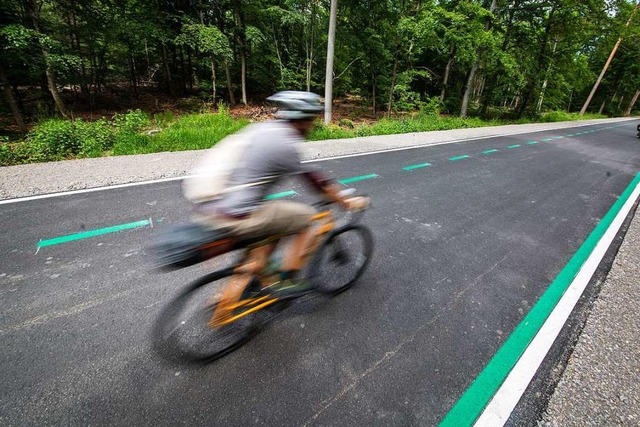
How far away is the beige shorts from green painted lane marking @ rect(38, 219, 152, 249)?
2370mm

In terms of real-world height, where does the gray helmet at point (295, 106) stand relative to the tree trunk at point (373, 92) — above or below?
below

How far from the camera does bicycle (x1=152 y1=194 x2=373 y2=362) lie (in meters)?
2.04

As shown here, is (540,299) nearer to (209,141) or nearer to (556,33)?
(209,141)

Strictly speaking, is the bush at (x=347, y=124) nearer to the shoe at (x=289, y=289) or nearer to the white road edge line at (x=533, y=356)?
the white road edge line at (x=533, y=356)

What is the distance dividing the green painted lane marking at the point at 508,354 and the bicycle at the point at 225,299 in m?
1.41

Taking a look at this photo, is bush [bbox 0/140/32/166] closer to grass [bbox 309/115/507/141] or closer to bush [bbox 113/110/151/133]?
bush [bbox 113/110/151/133]

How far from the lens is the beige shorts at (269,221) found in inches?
79.0

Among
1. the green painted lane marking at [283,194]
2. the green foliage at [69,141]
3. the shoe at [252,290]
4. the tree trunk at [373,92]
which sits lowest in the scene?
the green painted lane marking at [283,194]

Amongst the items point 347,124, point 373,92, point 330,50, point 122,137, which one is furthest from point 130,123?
point 373,92

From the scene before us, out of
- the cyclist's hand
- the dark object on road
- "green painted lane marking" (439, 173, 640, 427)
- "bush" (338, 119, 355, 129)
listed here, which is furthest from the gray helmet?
"bush" (338, 119, 355, 129)

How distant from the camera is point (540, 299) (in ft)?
9.96

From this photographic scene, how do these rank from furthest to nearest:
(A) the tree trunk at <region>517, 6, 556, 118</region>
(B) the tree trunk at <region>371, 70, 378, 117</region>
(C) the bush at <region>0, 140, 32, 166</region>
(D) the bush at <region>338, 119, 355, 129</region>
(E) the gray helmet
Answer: (A) the tree trunk at <region>517, 6, 556, 118</region>
(B) the tree trunk at <region>371, 70, 378, 117</region>
(D) the bush at <region>338, 119, 355, 129</region>
(C) the bush at <region>0, 140, 32, 166</region>
(E) the gray helmet

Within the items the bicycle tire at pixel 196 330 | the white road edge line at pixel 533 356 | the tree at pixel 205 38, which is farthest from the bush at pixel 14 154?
the white road edge line at pixel 533 356

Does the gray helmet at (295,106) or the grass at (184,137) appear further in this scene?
the grass at (184,137)
